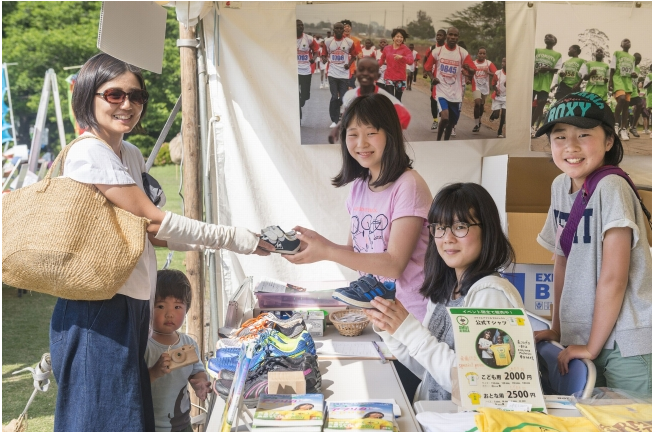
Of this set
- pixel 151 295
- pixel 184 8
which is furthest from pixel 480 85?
pixel 151 295

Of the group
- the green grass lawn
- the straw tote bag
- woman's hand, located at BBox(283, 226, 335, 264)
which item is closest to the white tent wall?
woman's hand, located at BBox(283, 226, 335, 264)

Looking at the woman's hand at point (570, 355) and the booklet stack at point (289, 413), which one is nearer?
the booklet stack at point (289, 413)

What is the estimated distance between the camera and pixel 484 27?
4238 millimetres

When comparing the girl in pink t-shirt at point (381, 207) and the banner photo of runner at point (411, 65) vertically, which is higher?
the banner photo of runner at point (411, 65)

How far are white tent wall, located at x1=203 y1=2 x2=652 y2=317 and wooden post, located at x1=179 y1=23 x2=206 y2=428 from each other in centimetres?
16

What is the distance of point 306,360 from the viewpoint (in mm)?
1937

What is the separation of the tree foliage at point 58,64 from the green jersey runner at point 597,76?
17.5 metres

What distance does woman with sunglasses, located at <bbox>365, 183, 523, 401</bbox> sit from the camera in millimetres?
1896

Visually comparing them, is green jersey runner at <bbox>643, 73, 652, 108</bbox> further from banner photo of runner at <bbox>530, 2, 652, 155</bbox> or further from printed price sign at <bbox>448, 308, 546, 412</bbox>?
printed price sign at <bbox>448, 308, 546, 412</bbox>

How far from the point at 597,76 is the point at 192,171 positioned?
285 cm

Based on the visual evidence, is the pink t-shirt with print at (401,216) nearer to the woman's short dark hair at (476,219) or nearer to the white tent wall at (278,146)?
the woman's short dark hair at (476,219)

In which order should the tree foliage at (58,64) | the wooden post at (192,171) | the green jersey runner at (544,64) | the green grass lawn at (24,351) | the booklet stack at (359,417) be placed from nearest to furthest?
the booklet stack at (359,417) → the wooden post at (192,171) → the green jersey runner at (544,64) → the green grass lawn at (24,351) → the tree foliage at (58,64)

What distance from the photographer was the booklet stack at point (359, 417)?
5.14 feet

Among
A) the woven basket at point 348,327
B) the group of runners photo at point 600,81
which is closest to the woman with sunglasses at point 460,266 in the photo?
the woven basket at point 348,327
